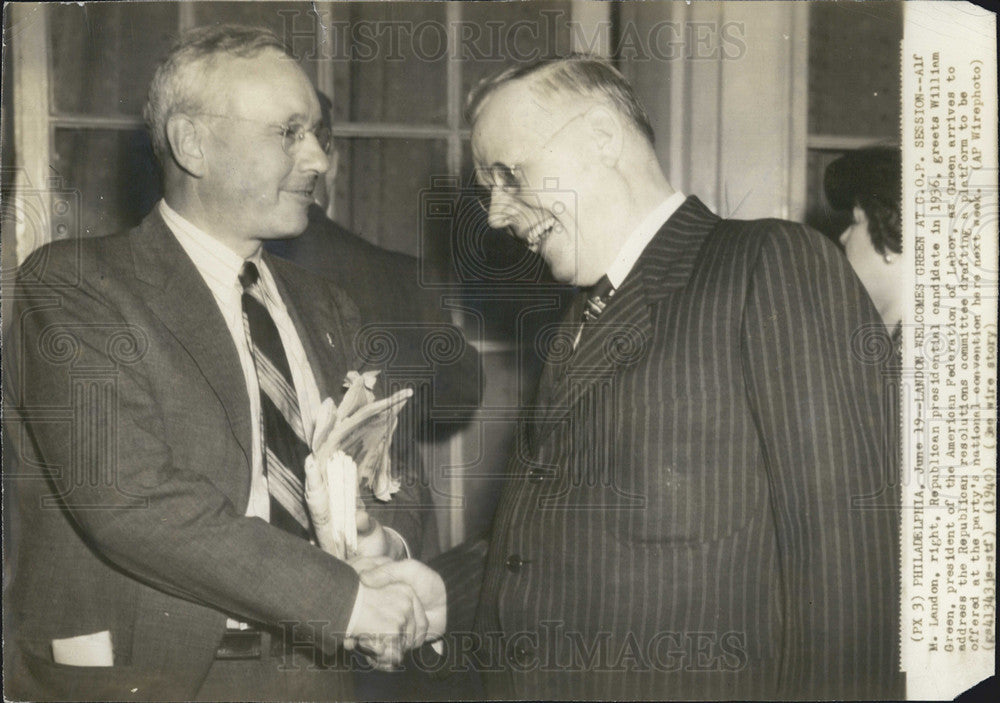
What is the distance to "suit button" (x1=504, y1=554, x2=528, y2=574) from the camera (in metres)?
1.75

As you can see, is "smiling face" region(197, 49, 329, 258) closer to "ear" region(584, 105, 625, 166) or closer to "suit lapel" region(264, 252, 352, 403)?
"suit lapel" region(264, 252, 352, 403)

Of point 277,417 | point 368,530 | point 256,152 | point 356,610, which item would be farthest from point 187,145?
point 356,610

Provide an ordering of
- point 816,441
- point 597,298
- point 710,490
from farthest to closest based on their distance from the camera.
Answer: point 597,298 < point 710,490 < point 816,441

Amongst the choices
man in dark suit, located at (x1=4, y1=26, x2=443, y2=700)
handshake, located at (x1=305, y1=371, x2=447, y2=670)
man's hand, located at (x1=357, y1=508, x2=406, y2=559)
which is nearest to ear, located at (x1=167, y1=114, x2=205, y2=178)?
man in dark suit, located at (x1=4, y1=26, x2=443, y2=700)

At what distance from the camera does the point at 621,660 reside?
1.82 m

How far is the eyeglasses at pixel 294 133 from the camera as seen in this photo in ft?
5.93

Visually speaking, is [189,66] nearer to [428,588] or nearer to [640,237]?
[640,237]

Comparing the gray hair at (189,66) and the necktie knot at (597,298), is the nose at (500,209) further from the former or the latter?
the gray hair at (189,66)

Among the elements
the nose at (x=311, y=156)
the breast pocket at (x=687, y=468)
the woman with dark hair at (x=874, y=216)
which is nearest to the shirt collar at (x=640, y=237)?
the breast pocket at (x=687, y=468)

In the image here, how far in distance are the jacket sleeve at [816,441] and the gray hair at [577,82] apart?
0.34 metres

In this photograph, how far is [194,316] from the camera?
1786mm

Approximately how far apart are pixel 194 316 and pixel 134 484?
0.31 metres

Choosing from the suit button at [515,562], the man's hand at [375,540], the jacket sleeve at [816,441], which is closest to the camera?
the jacket sleeve at [816,441]

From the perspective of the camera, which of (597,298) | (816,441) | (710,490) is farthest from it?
(597,298)
